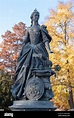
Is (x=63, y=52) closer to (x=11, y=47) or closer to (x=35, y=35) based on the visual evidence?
(x=35, y=35)

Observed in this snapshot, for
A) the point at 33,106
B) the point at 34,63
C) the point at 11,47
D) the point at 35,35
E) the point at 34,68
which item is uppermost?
the point at 11,47

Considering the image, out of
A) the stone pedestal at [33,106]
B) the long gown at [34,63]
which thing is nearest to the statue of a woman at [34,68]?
the long gown at [34,63]

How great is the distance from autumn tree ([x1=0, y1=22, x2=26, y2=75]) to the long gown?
17207 mm

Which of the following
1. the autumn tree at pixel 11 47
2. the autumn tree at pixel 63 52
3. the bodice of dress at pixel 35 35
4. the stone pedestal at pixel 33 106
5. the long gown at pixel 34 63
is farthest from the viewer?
the autumn tree at pixel 11 47

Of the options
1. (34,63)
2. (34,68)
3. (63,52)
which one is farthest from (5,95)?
(34,68)

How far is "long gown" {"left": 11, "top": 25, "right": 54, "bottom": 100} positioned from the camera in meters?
10.7

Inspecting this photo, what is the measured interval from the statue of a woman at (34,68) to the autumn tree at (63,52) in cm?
631

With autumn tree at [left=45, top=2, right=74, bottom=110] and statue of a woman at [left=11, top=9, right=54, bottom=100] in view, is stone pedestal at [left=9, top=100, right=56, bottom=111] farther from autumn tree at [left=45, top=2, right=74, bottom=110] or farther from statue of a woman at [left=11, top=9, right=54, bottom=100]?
autumn tree at [left=45, top=2, right=74, bottom=110]

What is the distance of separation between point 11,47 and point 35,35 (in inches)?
744

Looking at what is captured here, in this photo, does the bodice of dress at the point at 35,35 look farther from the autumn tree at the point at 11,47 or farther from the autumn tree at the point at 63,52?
the autumn tree at the point at 11,47

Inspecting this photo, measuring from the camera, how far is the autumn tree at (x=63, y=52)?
17750 millimetres

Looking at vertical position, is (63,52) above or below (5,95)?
above

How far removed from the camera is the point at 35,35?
11242 mm

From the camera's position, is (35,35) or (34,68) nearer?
(34,68)
